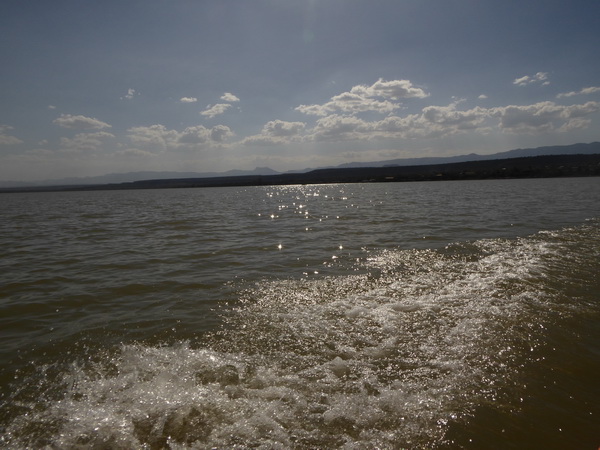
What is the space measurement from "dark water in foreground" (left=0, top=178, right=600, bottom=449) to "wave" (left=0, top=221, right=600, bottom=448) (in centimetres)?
2

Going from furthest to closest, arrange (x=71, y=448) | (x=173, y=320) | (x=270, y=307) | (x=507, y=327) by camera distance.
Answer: (x=270, y=307), (x=173, y=320), (x=507, y=327), (x=71, y=448)

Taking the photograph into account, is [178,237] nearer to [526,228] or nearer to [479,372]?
[479,372]

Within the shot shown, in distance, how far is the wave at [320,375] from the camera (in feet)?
10.7

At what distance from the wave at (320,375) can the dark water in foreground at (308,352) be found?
23 millimetres

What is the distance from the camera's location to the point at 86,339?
17.7ft

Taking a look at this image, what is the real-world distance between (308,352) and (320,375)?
1.92 ft

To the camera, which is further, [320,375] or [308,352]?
[308,352]

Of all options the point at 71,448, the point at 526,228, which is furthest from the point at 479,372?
the point at 526,228

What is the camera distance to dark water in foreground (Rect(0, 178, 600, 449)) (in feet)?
10.7

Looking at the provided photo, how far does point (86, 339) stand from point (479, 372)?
5.97 meters

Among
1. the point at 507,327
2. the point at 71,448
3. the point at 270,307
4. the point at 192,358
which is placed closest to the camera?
the point at 71,448

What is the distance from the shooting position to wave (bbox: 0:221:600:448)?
3.26 meters

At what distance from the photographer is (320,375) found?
4176 millimetres

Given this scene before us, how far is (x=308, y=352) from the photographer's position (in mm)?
4738
